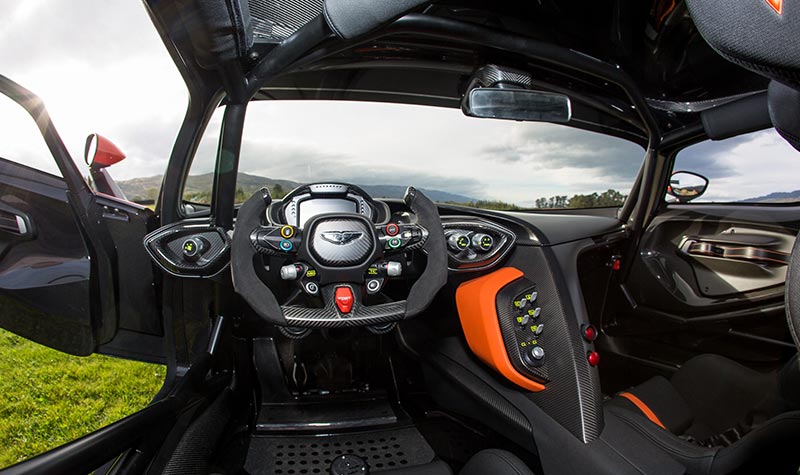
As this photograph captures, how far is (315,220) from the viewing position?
1.63 metres

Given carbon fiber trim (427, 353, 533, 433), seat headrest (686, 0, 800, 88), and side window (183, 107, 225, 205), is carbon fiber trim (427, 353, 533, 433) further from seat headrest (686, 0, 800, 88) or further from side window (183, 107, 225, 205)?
seat headrest (686, 0, 800, 88)

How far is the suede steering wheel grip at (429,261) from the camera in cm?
162

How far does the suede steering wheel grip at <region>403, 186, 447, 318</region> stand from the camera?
162 cm

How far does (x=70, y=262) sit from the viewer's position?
1342mm

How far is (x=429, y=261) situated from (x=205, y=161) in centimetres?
108

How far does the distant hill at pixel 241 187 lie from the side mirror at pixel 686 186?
1.24 m

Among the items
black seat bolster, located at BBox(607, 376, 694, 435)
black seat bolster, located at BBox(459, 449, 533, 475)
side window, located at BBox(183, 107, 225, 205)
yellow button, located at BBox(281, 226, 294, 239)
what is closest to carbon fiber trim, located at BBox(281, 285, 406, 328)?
yellow button, located at BBox(281, 226, 294, 239)


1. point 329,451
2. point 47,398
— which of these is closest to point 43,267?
point 47,398

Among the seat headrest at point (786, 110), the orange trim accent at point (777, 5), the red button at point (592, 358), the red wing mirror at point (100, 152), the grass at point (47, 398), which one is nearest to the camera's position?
the orange trim accent at point (777, 5)

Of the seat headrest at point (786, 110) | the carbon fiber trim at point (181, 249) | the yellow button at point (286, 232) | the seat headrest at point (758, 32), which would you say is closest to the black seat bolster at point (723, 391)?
the seat headrest at point (786, 110)

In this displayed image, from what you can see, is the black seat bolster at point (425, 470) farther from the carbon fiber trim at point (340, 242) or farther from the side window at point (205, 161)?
the side window at point (205, 161)

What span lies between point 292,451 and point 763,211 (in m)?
2.61

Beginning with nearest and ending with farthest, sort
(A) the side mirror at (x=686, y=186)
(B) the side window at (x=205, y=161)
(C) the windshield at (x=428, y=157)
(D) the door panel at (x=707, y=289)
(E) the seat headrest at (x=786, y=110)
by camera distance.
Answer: (E) the seat headrest at (x=786, y=110)
(B) the side window at (x=205, y=161)
(C) the windshield at (x=428, y=157)
(D) the door panel at (x=707, y=289)
(A) the side mirror at (x=686, y=186)

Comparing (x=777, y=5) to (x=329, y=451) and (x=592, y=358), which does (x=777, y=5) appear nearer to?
(x=592, y=358)
